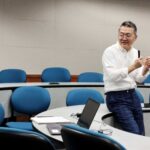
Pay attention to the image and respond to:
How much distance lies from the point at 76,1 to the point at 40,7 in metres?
0.82

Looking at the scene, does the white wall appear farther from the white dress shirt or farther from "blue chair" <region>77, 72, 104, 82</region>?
the white dress shirt

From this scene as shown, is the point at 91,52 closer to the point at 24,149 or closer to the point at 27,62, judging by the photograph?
the point at 27,62

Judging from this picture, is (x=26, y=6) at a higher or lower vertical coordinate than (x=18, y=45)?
higher

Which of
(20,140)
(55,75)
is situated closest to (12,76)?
(55,75)

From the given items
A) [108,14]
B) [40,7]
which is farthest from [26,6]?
[108,14]

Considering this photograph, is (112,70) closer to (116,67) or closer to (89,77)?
(116,67)

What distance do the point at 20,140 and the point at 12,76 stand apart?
445 centimetres

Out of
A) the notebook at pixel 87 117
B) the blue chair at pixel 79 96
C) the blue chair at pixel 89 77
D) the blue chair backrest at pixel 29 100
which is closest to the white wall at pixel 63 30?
the blue chair at pixel 89 77

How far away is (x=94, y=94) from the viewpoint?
4.39m

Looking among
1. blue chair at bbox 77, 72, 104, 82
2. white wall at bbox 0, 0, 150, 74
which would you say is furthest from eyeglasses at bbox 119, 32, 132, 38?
white wall at bbox 0, 0, 150, 74

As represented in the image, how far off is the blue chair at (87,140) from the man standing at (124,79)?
4.49ft

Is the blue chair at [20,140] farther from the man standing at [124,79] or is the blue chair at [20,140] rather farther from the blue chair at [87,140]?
the man standing at [124,79]

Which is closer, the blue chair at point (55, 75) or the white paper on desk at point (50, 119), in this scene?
the white paper on desk at point (50, 119)

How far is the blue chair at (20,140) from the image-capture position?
1.78 m
